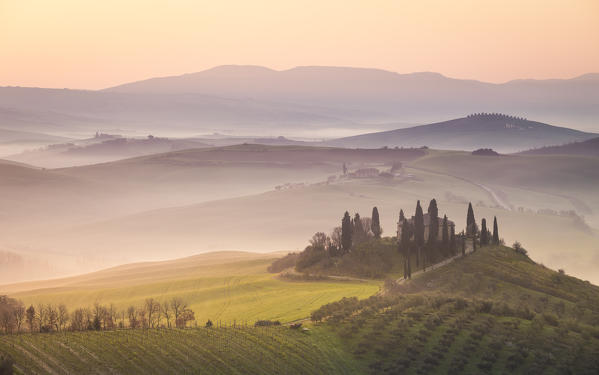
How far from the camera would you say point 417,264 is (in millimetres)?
88938

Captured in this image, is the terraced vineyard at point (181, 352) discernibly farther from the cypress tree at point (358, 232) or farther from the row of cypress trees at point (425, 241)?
the cypress tree at point (358, 232)

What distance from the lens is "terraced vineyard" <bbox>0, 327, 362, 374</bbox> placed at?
39625mm

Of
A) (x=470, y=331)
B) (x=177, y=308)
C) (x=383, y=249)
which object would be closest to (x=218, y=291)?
(x=177, y=308)

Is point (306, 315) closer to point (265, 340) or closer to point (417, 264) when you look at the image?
point (265, 340)

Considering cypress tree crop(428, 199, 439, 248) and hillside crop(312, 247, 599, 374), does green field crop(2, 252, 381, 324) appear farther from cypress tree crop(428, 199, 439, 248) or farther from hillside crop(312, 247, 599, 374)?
cypress tree crop(428, 199, 439, 248)

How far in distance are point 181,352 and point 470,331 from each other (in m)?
24.0

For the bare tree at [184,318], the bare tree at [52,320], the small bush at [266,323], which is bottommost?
the bare tree at [184,318]

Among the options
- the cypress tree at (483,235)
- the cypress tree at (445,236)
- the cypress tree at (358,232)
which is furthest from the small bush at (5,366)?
the cypress tree at (483,235)

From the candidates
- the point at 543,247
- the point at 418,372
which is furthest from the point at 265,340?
the point at 543,247

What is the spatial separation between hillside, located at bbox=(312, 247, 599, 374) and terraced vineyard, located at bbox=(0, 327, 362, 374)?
11.8 feet

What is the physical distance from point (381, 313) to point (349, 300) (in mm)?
6678

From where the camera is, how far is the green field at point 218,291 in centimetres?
7050

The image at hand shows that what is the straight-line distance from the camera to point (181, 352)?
146 ft

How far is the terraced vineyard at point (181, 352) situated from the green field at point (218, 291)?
40.4 ft
